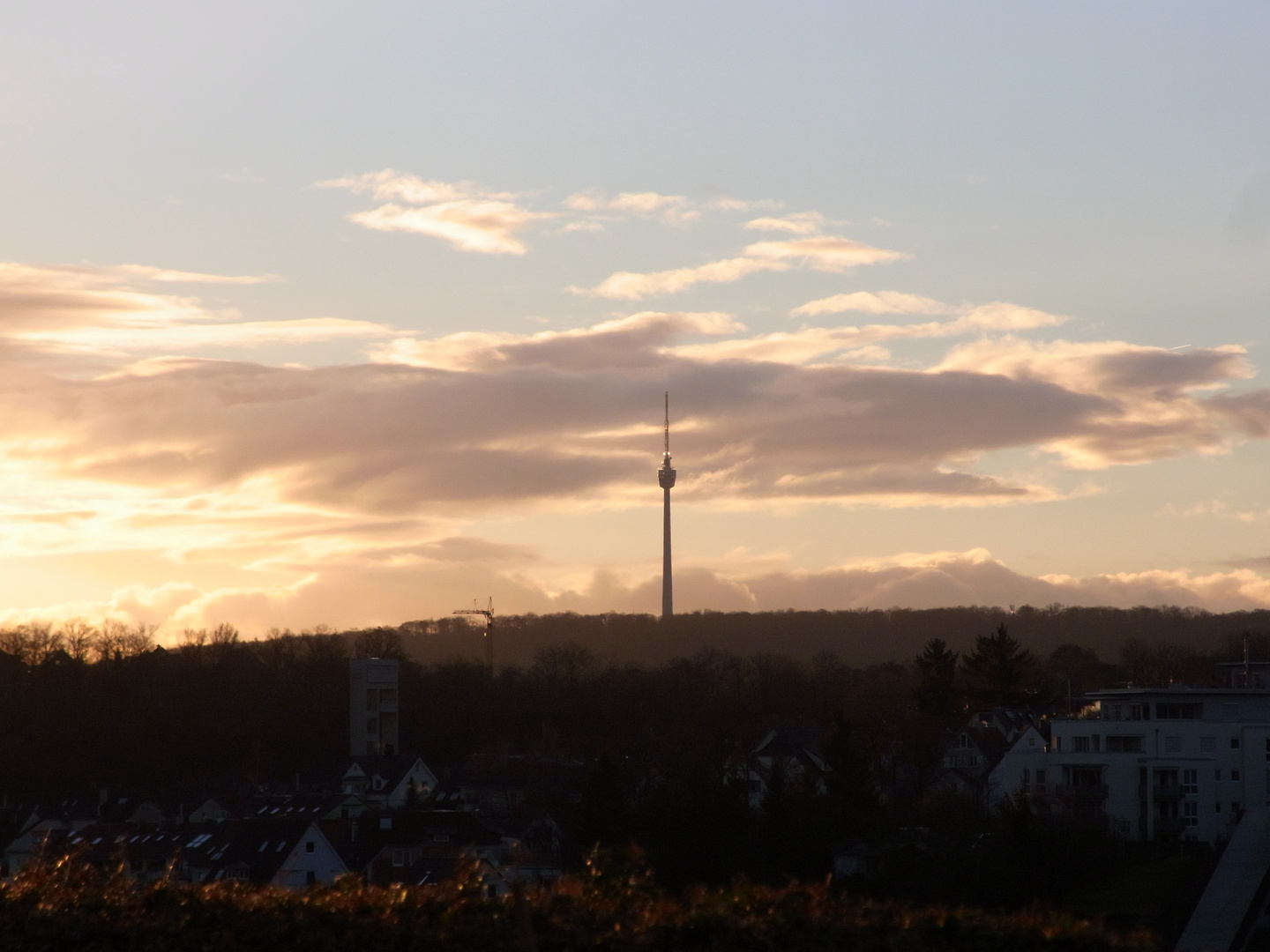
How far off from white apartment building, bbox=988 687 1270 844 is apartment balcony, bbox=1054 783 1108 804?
4cm

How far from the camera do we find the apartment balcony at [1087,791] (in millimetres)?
64438

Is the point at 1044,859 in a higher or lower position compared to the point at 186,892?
Result: lower

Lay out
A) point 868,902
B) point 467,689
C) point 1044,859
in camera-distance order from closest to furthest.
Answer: point 868,902, point 1044,859, point 467,689

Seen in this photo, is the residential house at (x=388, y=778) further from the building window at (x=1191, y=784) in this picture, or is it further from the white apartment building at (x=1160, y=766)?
the building window at (x=1191, y=784)

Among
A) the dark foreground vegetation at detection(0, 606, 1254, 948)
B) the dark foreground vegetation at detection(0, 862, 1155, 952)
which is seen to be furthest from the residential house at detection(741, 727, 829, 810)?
the dark foreground vegetation at detection(0, 862, 1155, 952)

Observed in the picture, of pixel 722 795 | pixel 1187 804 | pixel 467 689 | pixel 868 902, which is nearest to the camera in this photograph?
pixel 868 902

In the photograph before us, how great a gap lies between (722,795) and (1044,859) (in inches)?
435

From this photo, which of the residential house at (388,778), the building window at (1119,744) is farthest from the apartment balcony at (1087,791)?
the residential house at (388,778)

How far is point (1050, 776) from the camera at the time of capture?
6719cm

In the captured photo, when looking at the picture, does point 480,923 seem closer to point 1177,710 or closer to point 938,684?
point 1177,710

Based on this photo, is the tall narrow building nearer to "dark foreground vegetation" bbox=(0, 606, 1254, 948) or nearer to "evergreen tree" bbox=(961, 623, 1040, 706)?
"dark foreground vegetation" bbox=(0, 606, 1254, 948)

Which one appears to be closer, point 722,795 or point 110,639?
point 722,795

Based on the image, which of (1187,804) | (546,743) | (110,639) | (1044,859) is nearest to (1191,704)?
(1187,804)

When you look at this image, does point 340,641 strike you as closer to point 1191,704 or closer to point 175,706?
point 175,706
